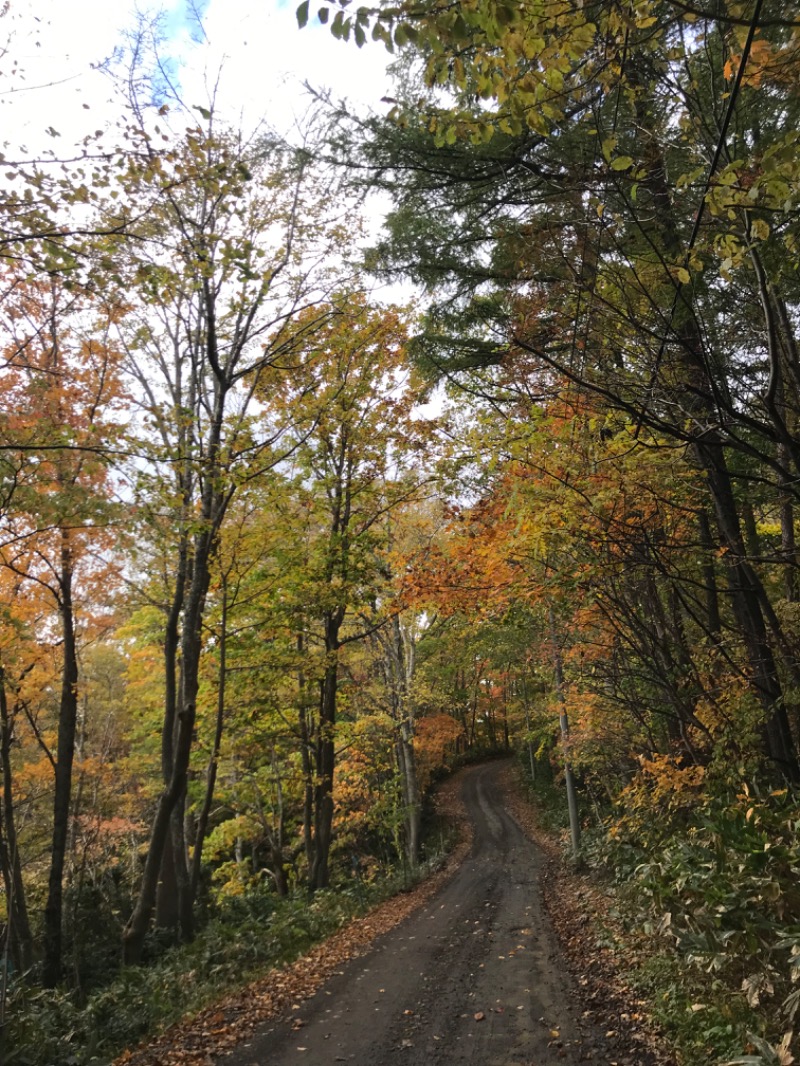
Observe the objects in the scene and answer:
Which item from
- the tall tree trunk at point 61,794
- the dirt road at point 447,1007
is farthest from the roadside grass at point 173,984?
the dirt road at point 447,1007

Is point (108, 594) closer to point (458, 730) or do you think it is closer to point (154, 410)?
point (154, 410)

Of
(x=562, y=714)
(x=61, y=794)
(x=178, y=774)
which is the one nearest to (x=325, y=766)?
(x=178, y=774)

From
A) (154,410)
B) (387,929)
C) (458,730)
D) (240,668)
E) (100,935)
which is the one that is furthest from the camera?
(458,730)

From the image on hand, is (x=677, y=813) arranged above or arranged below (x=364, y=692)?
below

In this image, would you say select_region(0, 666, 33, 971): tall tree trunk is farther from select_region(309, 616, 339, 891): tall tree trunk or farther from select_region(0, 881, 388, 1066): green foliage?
select_region(309, 616, 339, 891): tall tree trunk

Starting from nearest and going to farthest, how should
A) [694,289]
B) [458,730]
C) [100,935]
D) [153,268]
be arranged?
[694,289], [153,268], [100,935], [458,730]

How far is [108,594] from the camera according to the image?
40.3 ft

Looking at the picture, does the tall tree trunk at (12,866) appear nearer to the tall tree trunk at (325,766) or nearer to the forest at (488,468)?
the forest at (488,468)

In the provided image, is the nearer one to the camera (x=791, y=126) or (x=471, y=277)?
(x=791, y=126)

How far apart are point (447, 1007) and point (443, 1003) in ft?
0.46

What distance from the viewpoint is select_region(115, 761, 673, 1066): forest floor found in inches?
192

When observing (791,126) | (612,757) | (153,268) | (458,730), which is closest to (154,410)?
(153,268)

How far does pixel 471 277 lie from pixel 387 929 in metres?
9.84

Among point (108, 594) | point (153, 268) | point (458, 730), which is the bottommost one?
point (458, 730)
